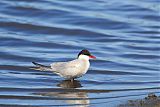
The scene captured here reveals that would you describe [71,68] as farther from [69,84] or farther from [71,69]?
[69,84]

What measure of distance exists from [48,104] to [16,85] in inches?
78.1

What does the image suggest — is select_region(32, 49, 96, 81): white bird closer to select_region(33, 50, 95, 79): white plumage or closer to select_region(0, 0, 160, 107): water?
select_region(33, 50, 95, 79): white plumage

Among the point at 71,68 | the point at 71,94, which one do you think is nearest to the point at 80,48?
the point at 71,68

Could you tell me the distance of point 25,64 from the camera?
15.3m

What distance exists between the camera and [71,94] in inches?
491

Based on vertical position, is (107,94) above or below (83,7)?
below

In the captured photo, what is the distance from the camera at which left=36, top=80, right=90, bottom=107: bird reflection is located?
11420mm

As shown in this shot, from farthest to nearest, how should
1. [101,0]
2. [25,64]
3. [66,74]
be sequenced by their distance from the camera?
[101,0], [25,64], [66,74]

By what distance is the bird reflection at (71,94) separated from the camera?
11420 millimetres

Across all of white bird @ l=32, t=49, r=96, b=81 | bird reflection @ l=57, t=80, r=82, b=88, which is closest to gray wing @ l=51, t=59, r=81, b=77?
white bird @ l=32, t=49, r=96, b=81

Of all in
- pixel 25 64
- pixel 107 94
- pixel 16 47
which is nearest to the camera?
pixel 107 94

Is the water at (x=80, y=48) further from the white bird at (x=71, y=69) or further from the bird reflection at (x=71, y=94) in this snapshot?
the white bird at (x=71, y=69)

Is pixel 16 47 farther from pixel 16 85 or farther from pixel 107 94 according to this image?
pixel 107 94

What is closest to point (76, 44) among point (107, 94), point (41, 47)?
point (41, 47)
